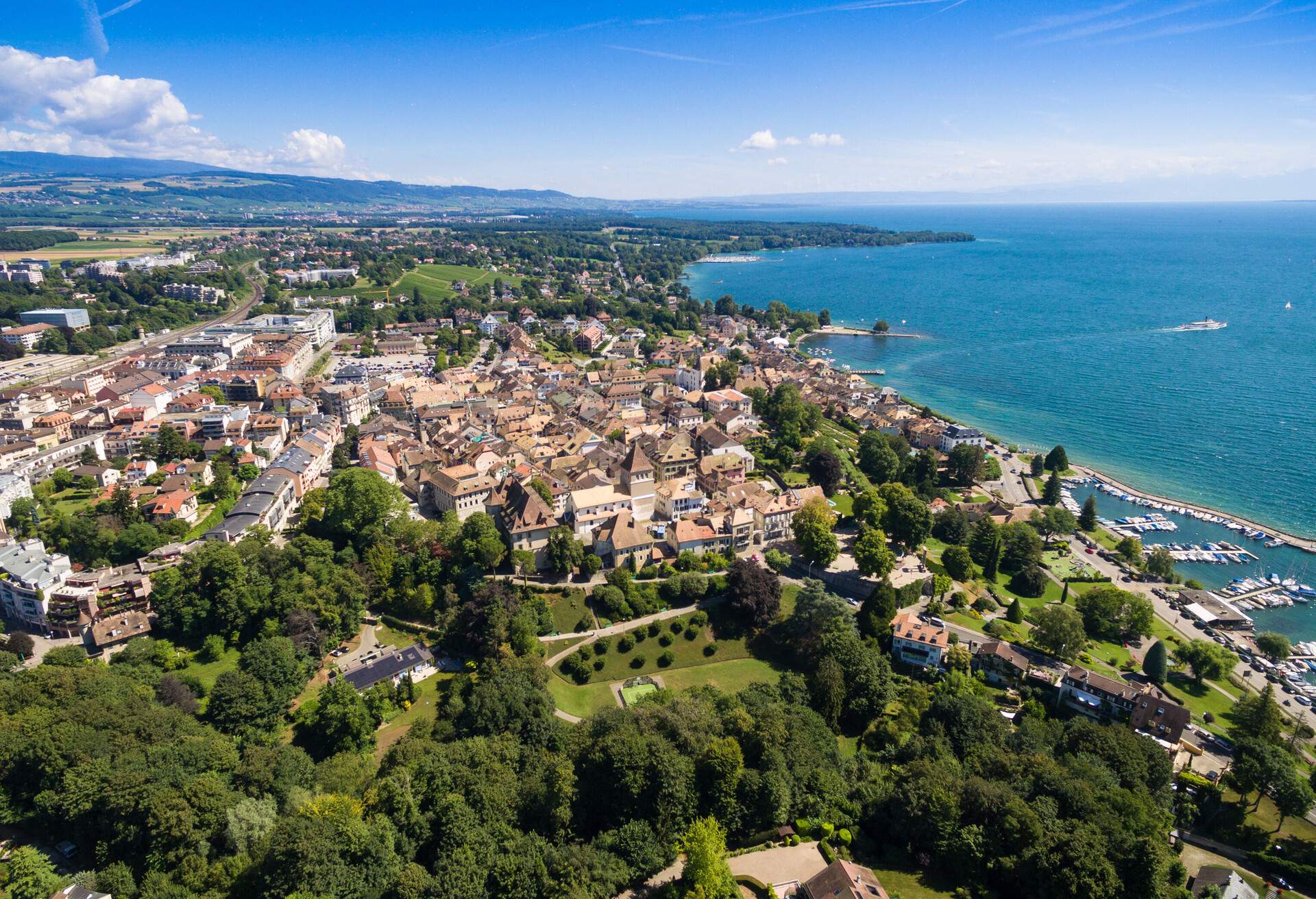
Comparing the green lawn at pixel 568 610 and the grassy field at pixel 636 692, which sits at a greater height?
the green lawn at pixel 568 610

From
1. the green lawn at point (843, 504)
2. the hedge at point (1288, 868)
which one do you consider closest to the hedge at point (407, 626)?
the green lawn at point (843, 504)

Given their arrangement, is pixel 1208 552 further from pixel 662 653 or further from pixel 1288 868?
pixel 662 653

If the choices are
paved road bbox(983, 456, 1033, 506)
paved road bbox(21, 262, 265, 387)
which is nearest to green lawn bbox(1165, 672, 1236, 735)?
paved road bbox(983, 456, 1033, 506)

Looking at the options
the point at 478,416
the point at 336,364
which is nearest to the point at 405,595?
the point at 478,416

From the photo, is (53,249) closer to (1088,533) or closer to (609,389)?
(609,389)

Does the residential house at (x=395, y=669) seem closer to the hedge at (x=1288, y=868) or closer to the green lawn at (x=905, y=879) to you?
the green lawn at (x=905, y=879)

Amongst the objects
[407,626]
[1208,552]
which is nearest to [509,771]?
[407,626]

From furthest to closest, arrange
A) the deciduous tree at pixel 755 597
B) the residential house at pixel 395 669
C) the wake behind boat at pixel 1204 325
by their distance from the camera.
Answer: the wake behind boat at pixel 1204 325 → the deciduous tree at pixel 755 597 → the residential house at pixel 395 669
